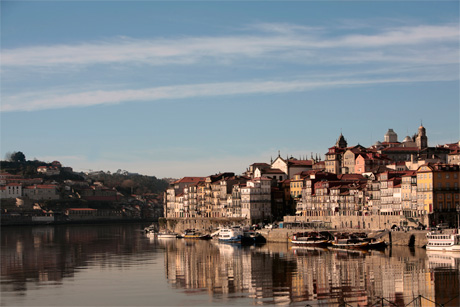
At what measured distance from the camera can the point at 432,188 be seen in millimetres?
101375

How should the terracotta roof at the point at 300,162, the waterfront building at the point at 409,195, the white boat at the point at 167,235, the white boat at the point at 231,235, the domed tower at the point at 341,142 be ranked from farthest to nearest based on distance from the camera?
the domed tower at the point at 341,142, the terracotta roof at the point at 300,162, the white boat at the point at 167,235, the white boat at the point at 231,235, the waterfront building at the point at 409,195

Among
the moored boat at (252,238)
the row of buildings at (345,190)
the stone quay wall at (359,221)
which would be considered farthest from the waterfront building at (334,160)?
the moored boat at (252,238)

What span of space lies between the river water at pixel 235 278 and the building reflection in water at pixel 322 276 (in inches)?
2.9

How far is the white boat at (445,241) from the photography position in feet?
276

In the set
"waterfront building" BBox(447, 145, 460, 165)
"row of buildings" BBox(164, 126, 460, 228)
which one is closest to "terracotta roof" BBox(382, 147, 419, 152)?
"row of buildings" BBox(164, 126, 460, 228)

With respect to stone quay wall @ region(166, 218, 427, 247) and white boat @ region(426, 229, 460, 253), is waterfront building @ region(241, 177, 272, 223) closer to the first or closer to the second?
stone quay wall @ region(166, 218, 427, 247)

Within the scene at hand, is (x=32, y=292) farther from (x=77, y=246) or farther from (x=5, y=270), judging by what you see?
(x=77, y=246)

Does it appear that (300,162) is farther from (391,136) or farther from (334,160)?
(391,136)

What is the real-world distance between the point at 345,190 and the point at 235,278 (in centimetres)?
5818

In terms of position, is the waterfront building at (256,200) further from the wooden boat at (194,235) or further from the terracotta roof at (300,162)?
the terracotta roof at (300,162)

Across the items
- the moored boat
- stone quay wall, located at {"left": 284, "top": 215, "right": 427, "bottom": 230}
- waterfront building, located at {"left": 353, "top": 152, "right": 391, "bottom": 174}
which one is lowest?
the moored boat

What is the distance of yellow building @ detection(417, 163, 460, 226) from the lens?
100750 millimetres

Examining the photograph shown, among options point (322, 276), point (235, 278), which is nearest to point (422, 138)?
point (322, 276)

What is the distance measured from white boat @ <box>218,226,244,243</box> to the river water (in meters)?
16.3
